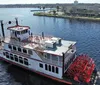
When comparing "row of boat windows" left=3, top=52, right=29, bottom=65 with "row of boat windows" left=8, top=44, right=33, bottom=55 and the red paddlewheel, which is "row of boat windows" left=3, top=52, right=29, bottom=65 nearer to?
"row of boat windows" left=8, top=44, right=33, bottom=55

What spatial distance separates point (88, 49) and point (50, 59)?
22.5 m

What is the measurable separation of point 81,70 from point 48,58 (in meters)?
7.64

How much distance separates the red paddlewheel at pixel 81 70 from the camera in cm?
2972

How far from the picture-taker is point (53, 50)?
102 ft

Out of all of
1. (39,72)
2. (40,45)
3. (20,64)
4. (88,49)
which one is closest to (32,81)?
(39,72)

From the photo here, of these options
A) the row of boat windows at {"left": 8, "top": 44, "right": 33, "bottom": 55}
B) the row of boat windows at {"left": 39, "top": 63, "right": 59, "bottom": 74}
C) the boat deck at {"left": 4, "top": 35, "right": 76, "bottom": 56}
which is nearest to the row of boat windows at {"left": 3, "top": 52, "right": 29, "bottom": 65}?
the row of boat windows at {"left": 8, "top": 44, "right": 33, "bottom": 55}

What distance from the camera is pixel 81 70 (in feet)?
103

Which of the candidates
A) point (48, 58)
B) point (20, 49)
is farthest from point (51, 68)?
point (20, 49)

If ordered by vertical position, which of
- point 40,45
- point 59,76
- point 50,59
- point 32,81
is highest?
point 40,45

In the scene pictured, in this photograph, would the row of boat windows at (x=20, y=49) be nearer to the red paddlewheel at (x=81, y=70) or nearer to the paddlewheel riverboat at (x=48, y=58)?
the paddlewheel riverboat at (x=48, y=58)

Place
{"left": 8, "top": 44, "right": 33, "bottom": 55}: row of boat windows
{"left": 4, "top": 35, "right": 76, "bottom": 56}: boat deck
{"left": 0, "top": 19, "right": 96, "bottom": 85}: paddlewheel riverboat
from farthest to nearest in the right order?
{"left": 8, "top": 44, "right": 33, "bottom": 55}: row of boat windows
{"left": 4, "top": 35, "right": 76, "bottom": 56}: boat deck
{"left": 0, "top": 19, "right": 96, "bottom": 85}: paddlewheel riverboat

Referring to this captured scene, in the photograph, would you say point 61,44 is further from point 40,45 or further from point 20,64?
point 20,64

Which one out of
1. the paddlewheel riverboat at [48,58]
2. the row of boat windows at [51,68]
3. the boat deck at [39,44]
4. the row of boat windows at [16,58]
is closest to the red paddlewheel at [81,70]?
the paddlewheel riverboat at [48,58]

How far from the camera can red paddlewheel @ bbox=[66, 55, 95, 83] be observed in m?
29.7
